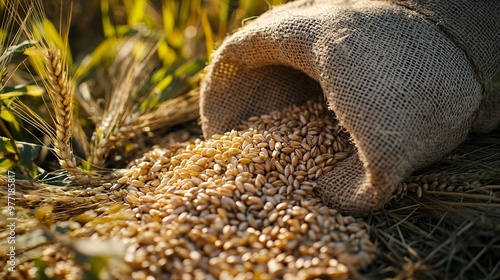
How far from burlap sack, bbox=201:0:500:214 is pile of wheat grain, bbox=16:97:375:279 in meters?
0.13

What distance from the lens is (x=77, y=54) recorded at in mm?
3234

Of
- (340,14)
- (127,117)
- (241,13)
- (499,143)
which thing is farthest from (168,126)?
(499,143)

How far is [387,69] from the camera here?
1566mm

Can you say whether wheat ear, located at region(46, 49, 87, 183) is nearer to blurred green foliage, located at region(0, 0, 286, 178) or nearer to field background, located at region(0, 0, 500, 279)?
field background, located at region(0, 0, 500, 279)

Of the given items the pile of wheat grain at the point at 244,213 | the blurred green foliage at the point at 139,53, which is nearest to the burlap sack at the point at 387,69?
the pile of wheat grain at the point at 244,213

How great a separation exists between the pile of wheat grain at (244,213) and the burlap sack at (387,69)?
0.13m

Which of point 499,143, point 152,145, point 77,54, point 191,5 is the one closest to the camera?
point 499,143

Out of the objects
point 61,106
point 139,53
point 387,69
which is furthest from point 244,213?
point 139,53

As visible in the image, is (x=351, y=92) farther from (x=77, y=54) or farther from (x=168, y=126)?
(x=77, y=54)

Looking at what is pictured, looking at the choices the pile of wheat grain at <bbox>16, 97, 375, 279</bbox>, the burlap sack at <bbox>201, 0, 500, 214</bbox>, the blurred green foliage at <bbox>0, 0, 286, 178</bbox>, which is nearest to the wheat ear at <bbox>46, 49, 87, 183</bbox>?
the pile of wheat grain at <bbox>16, 97, 375, 279</bbox>

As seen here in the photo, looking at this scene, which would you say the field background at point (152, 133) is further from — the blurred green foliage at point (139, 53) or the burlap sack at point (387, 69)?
the burlap sack at point (387, 69)

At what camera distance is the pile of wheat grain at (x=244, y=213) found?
1.41 meters

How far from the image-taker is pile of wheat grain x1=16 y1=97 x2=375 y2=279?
1.41 metres

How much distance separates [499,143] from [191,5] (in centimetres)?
181
